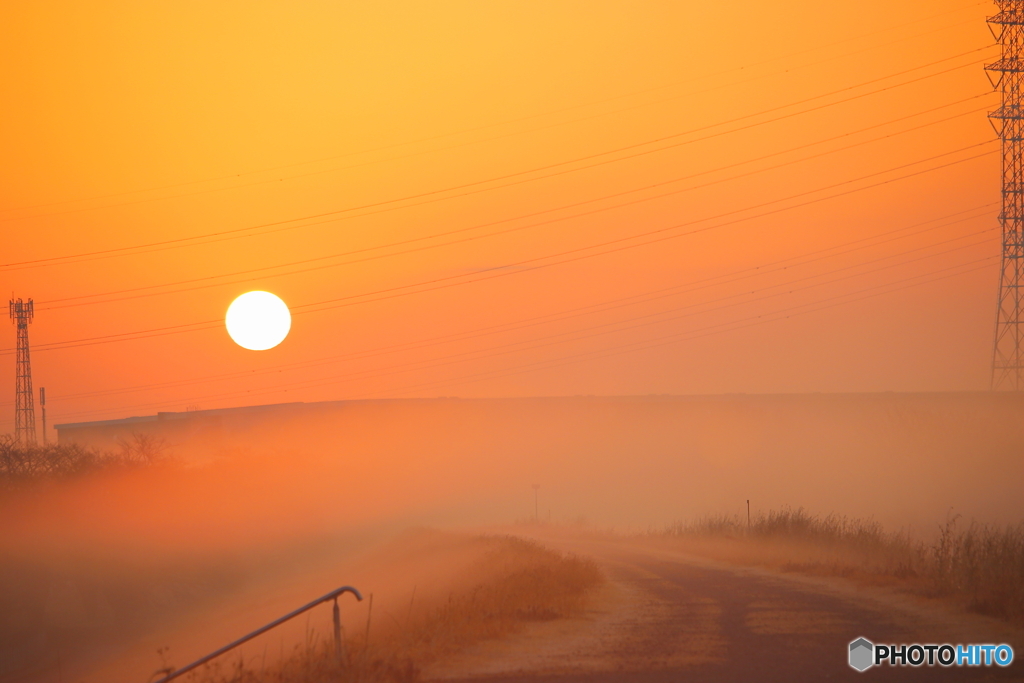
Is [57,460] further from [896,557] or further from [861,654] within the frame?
[861,654]

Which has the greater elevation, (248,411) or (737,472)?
(248,411)

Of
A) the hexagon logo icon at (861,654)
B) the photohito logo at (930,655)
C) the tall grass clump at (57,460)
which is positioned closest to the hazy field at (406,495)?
the tall grass clump at (57,460)

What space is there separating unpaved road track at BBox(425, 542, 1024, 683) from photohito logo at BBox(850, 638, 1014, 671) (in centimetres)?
17

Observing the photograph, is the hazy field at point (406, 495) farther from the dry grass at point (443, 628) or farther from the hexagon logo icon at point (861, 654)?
the hexagon logo icon at point (861, 654)

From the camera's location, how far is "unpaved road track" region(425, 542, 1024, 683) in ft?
38.0

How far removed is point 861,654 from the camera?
1230cm

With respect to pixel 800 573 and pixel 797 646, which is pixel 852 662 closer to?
pixel 797 646

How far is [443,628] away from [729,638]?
15.0 ft

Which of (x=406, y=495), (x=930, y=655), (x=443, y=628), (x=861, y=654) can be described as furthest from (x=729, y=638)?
(x=406, y=495)

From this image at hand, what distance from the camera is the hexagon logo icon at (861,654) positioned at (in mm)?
11898

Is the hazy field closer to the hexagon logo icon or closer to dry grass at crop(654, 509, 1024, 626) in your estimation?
dry grass at crop(654, 509, 1024, 626)

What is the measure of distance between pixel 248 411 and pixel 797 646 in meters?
67.3

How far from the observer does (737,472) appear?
86.3m

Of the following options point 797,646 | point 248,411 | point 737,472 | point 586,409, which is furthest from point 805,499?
point 797,646
